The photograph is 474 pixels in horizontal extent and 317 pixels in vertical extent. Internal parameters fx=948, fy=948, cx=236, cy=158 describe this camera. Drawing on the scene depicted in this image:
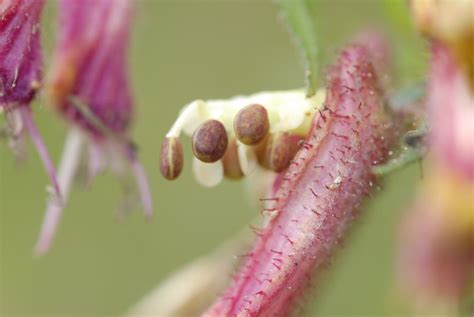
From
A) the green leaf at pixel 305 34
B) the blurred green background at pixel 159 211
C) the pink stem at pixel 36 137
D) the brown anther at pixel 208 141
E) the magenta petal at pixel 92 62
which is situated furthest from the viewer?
the blurred green background at pixel 159 211

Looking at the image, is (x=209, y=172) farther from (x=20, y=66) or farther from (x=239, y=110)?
(x=20, y=66)

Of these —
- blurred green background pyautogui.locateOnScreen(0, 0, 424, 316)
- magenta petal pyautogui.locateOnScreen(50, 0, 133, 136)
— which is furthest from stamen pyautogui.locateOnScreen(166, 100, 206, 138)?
blurred green background pyautogui.locateOnScreen(0, 0, 424, 316)

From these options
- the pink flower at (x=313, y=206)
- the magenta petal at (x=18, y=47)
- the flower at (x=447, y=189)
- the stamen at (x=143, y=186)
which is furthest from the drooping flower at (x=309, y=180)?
the stamen at (x=143, y=186)

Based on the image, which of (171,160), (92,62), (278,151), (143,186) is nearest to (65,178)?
(143,186)

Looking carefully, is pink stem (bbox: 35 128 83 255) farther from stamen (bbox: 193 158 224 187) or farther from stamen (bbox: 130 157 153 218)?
stamen (bbox: 193 158 224 187)

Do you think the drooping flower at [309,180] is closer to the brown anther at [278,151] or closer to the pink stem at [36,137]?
the brown anther at [278,151]

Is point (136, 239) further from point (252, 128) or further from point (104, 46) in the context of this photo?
point (252, 128)

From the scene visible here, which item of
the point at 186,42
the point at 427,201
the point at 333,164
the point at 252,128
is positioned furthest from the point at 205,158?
the point at 186,42
